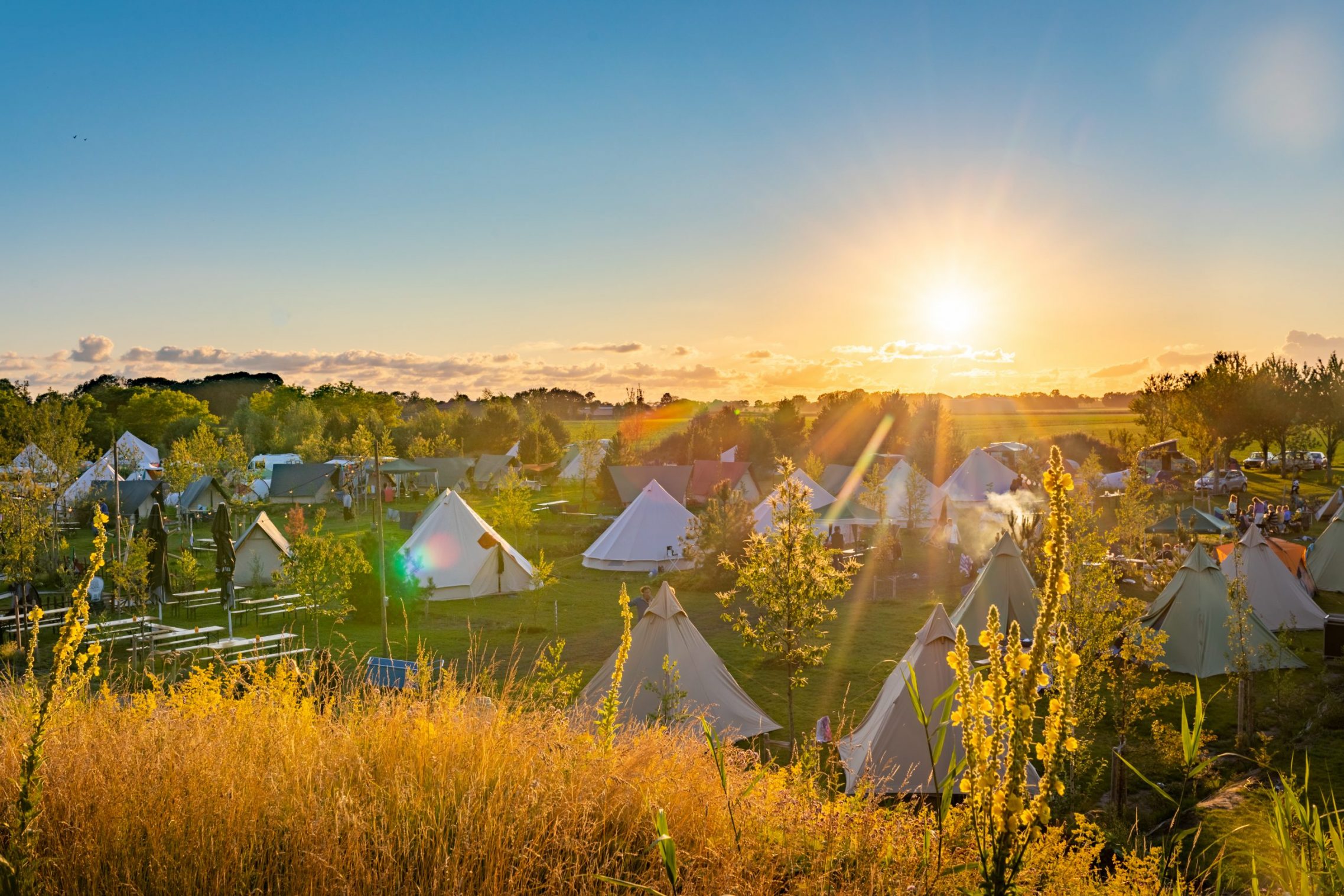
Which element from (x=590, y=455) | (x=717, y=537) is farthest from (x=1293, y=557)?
(x=590, y=455)

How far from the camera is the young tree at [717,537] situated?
2622 cm

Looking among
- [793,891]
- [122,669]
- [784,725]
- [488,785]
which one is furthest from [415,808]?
[122,669]

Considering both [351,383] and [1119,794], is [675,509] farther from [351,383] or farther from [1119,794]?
[351,383]

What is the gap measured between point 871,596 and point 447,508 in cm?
1259

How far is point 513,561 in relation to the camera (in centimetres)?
2511

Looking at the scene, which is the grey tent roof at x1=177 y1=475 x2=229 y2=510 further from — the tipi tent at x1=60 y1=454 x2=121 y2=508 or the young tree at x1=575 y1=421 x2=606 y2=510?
the young tree at x1=575 y1=421 x2=606 y2=510

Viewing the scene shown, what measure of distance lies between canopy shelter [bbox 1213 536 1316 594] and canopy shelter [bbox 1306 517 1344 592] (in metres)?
0.65

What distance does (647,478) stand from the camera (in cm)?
4378

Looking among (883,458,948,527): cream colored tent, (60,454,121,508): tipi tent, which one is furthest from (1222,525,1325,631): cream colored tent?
(60,454,121,508): tipi tent

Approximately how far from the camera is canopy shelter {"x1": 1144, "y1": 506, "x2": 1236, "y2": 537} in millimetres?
28422

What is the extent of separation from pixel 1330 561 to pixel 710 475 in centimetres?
2875

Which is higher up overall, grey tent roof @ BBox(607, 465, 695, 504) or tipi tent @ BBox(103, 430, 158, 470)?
tipi tent @ BBox(103, 430, 158, 470)

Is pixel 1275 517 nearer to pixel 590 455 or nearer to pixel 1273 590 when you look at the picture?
pixel 1273 590

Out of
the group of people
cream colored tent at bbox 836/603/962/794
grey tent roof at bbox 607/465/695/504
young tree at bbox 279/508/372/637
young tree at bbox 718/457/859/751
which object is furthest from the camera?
grey tent roof at bbox 607/465/695/504
